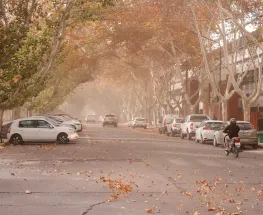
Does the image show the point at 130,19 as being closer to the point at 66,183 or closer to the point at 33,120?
the point at 33,120

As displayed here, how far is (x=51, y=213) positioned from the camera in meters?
9.40

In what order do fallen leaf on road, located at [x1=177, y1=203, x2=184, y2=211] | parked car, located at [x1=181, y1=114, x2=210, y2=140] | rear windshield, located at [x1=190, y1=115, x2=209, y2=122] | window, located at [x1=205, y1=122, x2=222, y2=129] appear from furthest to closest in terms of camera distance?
rear windshield, located at [x1=190, y1=115, x2=209, y2=122]
parked car, located at [x1=181, y1=114, x2=210, y2=140]
window, located at [x1=205, y1=122, x2=222, y2=129]
fallen leaf on road, located at [x1=177, y1=203, x2=184, y2=211]

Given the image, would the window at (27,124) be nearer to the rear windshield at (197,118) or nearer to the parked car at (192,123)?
the parked car at (192,123)

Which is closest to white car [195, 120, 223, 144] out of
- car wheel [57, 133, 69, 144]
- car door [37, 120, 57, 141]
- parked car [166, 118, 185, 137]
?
car wheel [57, 133, 69, 144]

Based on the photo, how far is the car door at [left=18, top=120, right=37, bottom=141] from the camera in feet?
102

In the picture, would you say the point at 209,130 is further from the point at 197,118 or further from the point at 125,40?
the point at 125,40

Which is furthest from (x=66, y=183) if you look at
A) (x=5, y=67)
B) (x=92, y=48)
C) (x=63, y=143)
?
(x=92, y=48)

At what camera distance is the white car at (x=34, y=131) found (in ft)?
102

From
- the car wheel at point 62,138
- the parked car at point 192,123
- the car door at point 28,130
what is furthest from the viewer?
the parked car at point 192,123

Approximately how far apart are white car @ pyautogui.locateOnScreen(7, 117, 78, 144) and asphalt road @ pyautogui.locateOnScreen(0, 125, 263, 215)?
9884 millimetres

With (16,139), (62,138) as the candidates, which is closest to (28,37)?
(16,139)

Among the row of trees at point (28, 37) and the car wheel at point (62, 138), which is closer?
the row of trees at point (28, 37)

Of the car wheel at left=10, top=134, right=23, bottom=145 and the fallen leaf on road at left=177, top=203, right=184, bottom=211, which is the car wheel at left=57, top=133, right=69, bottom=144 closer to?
the car wheel at left=10, top=134, right=23, bottom=145

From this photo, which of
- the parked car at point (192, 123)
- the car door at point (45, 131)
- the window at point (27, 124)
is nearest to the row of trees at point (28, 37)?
the window at point (27, 124)
